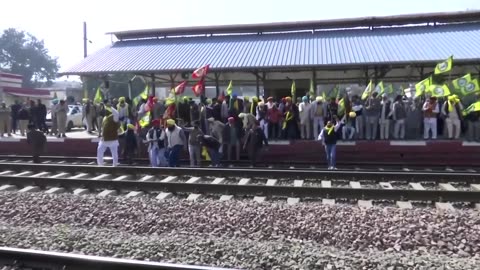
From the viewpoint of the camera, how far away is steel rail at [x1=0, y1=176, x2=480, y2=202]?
8.67 metres

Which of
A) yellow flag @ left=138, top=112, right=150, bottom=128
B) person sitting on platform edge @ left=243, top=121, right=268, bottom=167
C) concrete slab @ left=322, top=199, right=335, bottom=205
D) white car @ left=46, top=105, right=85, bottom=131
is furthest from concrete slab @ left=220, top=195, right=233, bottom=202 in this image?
white car @ left=46, top=105, right=85, bottom=131

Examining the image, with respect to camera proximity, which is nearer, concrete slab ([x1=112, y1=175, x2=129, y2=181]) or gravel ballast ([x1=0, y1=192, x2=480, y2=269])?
gravel ballast ([x1=0, y1=192, x2=480, y2=269])

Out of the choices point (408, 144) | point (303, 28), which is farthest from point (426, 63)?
point (303, 28)

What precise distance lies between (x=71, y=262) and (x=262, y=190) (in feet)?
15.7

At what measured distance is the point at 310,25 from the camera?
73.4 feet

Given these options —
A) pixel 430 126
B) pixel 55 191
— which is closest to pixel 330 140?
pixel 430 126

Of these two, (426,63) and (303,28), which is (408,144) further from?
(303,28)

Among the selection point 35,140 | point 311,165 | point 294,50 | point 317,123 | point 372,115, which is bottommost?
point 311,165

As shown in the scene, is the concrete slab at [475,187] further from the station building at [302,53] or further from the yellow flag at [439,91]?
the station building at [302,53]

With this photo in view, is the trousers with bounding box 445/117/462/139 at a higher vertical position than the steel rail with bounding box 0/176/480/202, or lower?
higher

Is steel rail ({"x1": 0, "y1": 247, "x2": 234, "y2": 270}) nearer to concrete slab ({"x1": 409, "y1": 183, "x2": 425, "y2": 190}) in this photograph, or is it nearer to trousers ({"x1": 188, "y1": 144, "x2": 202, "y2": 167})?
concrete slab ({"x1": 409, "y1": 183, "x2": 425, "y2": 190})

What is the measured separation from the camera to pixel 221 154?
14.8m

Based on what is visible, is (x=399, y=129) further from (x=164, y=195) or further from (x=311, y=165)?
(x=164, y=195)

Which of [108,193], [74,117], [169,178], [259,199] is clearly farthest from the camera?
[74,117]
